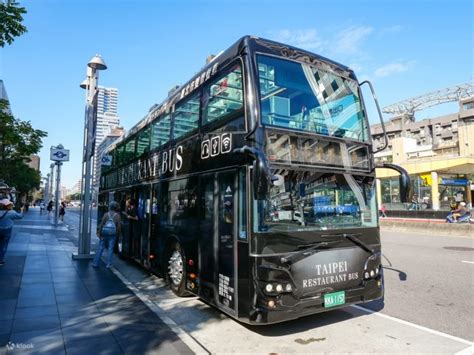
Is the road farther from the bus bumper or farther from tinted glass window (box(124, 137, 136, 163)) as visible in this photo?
tinted glass window (box(124, 137, 136, 163))

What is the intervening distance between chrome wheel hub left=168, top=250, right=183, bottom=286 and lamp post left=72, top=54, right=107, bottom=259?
4.97 metres

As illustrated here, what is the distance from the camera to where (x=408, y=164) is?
36.2m

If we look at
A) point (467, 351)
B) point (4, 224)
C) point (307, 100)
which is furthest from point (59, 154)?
point (467, 351)

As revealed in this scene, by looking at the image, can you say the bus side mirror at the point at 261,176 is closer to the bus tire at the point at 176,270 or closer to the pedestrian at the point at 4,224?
the bus tire at the point at 176,270

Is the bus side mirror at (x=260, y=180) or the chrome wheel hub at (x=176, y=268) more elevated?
the bus side mirror at (x=260, y=180)

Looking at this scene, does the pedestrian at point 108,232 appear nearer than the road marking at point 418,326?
No

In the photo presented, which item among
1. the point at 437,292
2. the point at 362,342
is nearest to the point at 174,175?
the point at 362,342

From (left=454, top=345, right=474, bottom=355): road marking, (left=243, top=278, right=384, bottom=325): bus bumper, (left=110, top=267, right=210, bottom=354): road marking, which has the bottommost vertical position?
(left=454, top=345, right=474, bottom=355): road marking

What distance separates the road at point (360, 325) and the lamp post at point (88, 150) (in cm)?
370

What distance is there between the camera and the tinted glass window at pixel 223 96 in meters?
5.27

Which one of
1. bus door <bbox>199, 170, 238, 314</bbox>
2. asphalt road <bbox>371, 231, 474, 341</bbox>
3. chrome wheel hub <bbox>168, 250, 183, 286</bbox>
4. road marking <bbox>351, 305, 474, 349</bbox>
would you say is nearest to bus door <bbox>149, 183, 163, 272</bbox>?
chrome wheel hub <bbox>168, 250, 183, 286</bbox>

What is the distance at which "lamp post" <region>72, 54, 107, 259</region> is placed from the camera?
36.9 feet

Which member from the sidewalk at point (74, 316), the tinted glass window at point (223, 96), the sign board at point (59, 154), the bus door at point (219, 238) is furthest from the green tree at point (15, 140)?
the bus door at point (219, 238)

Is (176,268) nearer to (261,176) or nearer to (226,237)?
(226,237)
